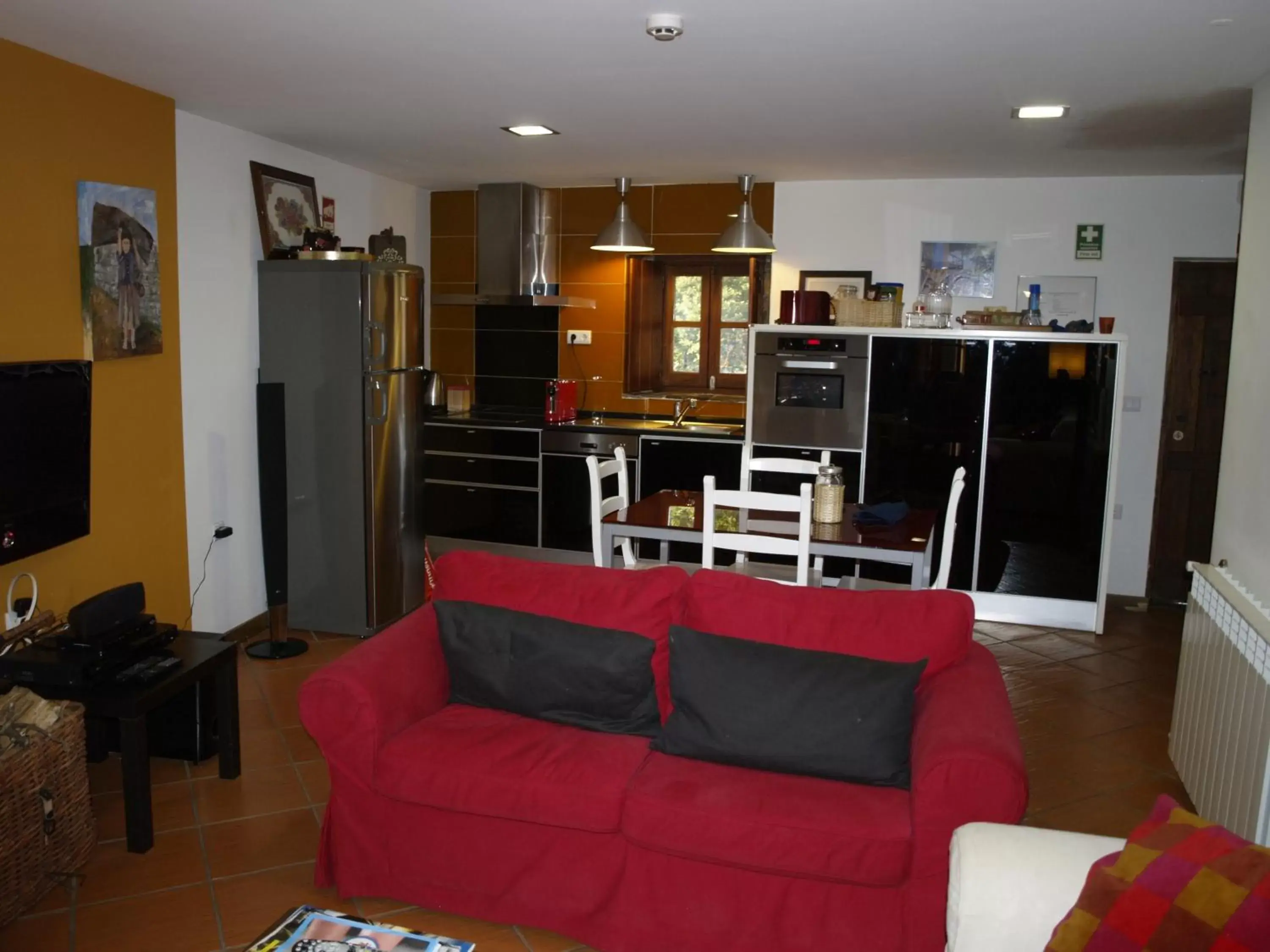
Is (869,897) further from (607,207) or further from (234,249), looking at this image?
(607,207)

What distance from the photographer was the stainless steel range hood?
624 cm

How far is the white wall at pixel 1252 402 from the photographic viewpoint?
3.19 m

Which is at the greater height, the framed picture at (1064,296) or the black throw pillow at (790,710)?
the framed picture at (1064,296)

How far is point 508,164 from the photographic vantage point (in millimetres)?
5555

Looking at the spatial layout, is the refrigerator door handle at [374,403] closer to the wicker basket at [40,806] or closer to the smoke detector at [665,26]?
the wicker basket at [40,806]

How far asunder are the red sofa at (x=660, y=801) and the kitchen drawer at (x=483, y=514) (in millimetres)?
3297

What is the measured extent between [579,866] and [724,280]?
4.56 metres

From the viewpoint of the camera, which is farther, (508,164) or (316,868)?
(508,164)

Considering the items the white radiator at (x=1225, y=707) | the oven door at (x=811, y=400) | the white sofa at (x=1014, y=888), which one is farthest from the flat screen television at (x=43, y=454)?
the white radiator at (x=1225, y=707)

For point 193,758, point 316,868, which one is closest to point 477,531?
point 193,758

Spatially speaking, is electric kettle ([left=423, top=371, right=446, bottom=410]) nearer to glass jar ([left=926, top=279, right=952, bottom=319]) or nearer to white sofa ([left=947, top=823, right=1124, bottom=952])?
glass jar ([left=926, top=279, right=952, bottom=319])

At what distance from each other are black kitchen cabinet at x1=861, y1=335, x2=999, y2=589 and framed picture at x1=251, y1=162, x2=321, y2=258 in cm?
306

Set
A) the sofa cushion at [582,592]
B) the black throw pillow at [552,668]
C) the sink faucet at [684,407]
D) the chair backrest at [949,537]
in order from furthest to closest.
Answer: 1. the sink faucet at [684,407]
2. the chair backrest at [949,537]
3. the sofa cushion at [582,592]
4. the black throw pillow at [552,668]

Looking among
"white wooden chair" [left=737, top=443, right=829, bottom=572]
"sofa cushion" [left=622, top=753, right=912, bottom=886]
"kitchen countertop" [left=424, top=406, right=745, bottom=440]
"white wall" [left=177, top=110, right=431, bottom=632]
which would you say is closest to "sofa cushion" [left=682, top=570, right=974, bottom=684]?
"sofa cushion" [left=622, top=753, right=912, bottom=886]
